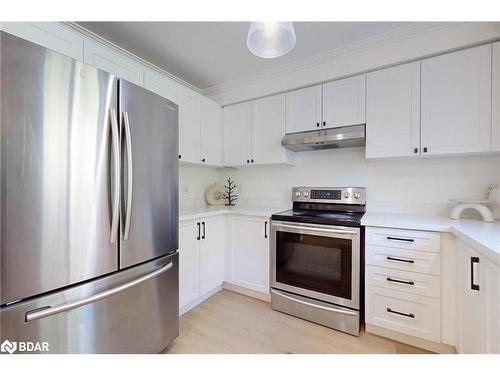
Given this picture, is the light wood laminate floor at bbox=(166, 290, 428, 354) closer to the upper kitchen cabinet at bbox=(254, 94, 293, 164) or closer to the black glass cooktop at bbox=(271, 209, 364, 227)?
the black glass cooktop at bbox=(271, 209, 364, 227)

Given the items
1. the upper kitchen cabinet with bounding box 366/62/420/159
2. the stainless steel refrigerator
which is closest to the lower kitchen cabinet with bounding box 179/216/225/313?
the stainless steel refrigerator

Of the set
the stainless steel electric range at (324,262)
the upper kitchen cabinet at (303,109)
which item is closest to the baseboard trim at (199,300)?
the stainless steel electric range at (324,262)

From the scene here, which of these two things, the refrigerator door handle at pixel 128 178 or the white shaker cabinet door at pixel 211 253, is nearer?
the refrigerator door handle at pixel 128 178

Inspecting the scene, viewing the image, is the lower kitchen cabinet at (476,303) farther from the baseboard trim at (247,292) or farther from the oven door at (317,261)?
the baseboard trim at (247,292)

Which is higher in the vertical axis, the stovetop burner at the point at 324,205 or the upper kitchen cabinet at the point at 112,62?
the upper kitchen cabinet at the point at 112,62

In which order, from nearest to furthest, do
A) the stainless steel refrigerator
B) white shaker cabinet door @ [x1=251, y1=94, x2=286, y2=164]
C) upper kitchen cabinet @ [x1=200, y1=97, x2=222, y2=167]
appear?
the stainless steel refrigerator < white shaker cabinet door @ [x1=251, y1=94, x2=286, y2=164] < upper kitchen cabinet @ [x1=200, y1=97, x2=222, y2=167]

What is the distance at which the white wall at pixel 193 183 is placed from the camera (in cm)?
262

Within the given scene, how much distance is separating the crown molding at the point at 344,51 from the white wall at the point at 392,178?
903 mm

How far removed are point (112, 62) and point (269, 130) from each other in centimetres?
154

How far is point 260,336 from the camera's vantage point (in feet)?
5.53

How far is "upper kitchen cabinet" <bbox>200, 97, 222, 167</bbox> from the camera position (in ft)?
8.16

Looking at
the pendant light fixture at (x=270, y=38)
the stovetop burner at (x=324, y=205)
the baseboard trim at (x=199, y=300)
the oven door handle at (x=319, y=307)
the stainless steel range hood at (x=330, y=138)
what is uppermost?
the pendant light fixture at (x=270, y=38)

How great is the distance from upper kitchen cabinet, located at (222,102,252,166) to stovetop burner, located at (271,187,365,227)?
0.77 meters
